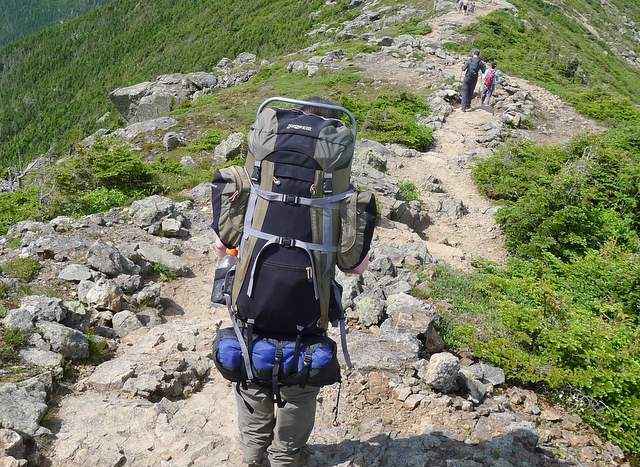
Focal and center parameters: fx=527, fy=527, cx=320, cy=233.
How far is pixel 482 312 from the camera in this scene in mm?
7047

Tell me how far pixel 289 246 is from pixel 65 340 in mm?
3356

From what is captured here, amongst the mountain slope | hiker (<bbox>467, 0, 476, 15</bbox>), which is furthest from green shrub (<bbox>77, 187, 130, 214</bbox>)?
the mountain slope

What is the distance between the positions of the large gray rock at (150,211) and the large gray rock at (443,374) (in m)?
5.90

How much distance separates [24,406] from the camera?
4207mm

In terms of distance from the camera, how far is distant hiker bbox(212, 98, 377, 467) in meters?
2.94

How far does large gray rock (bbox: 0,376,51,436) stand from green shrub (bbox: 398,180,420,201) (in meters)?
8.25

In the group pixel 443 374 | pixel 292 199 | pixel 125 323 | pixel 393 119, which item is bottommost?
pixel 393 119

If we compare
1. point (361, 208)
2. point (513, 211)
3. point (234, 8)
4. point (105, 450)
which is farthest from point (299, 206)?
point (234, 8)

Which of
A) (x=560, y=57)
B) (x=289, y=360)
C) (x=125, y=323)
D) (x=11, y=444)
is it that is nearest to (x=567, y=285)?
(x=125, y=323)

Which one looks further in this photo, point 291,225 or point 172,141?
point 172,141

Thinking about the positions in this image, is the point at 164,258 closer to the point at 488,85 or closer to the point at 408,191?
the point at 408,191

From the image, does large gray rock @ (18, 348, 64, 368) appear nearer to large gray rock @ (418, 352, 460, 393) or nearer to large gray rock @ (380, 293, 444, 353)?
large gray rock @ (380, 293, 444, 353)

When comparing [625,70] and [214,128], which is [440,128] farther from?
[625,70]

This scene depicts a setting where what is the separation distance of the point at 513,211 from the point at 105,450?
9.03 meters
